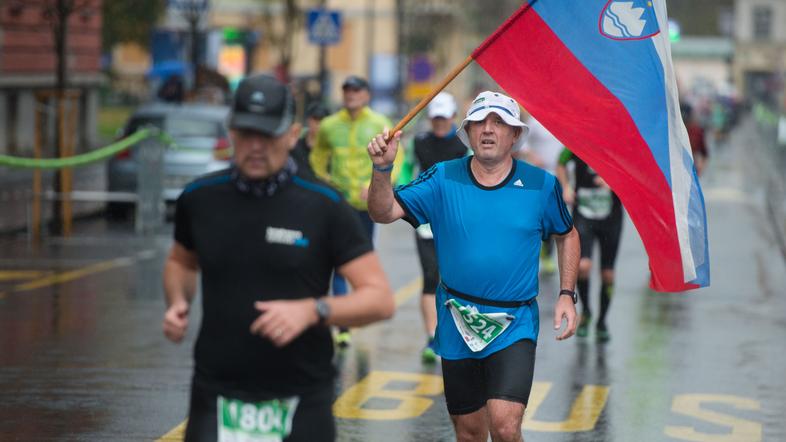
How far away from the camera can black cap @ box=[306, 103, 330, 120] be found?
1255 centimetres

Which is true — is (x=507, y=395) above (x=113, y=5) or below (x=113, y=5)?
below

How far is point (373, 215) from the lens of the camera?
659 centimetres

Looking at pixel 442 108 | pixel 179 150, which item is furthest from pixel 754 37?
pixel 442 108

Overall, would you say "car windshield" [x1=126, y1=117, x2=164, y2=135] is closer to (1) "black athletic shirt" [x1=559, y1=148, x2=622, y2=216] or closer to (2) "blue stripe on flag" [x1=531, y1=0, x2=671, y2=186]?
(1) "black athletic shirt" [x1=559, y1=148, x2=622, y2=216]

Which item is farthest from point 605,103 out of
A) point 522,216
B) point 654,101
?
point 522,216

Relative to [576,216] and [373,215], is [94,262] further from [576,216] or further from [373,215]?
[373,215]

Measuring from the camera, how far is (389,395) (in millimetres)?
9656

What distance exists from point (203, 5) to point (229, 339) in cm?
2607

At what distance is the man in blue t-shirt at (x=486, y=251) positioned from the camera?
657cm

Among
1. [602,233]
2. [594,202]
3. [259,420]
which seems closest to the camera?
[259,420]

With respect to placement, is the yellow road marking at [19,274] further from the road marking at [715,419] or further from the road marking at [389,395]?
the road marking at [715,419]

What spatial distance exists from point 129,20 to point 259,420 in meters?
48.8

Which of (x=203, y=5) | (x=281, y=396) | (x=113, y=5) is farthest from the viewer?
(x=113, y=5)

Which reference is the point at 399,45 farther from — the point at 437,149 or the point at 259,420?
the point at 259,420
